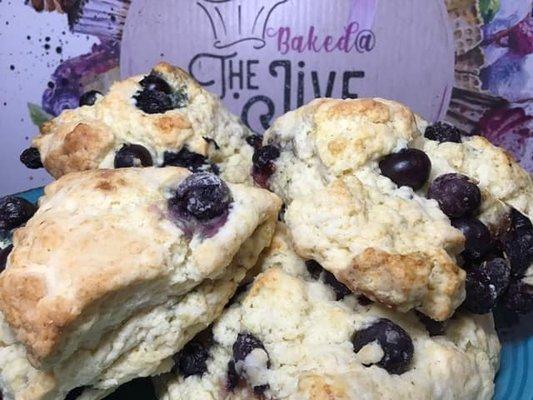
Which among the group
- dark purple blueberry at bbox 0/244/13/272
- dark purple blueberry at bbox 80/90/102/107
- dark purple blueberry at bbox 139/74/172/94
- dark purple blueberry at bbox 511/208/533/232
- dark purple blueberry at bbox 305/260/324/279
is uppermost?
dark purple blueberry at bbox 139/74/172/94

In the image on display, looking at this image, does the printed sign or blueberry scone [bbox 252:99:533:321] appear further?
the printed sign

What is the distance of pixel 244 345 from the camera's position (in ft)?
4.01

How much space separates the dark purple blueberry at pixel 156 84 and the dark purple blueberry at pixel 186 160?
8.0 inches

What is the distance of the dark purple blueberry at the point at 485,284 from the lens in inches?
50.7

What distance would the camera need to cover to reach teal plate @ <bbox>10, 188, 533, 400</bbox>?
136 centimetres

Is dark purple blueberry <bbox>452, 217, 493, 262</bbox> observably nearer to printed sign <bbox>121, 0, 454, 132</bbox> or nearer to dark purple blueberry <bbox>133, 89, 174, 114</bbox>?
dark purple blueberry <bbox>133, 89, 174, 114</bbox>

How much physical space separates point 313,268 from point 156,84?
0.62 metres

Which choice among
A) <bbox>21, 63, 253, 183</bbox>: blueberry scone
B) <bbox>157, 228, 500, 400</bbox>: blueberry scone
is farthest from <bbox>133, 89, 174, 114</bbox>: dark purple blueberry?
<bbox>157, 228, 500, 400</bbox>: blueberry scone

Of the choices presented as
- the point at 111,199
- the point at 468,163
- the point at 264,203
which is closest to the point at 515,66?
the point at 468,163

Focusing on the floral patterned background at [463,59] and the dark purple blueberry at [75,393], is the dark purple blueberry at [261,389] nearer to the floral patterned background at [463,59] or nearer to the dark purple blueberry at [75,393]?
the dark purple blueberry at [75,393]

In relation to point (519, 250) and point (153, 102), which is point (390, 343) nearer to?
point (519, 250)

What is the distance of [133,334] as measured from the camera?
118 cm

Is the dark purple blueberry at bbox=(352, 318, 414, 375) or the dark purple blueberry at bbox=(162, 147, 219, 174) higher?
the dark purple blueberry at bbox=(162, 147, 219, 174)

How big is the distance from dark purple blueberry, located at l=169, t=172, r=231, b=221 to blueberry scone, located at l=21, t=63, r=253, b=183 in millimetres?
257
